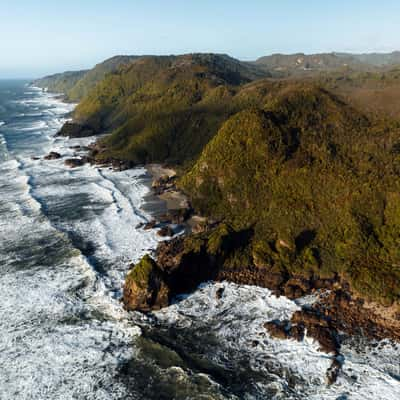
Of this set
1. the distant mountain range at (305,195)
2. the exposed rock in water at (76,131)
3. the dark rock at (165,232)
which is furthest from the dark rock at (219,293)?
the exposed rock in water at (76,131)

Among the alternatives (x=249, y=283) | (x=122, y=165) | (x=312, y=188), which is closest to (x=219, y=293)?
(x=249, y=283)

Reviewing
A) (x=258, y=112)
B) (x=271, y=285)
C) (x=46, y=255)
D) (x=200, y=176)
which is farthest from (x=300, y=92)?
(x=46, y=255)

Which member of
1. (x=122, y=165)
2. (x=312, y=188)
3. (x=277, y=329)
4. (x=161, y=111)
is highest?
(x=161, y=111)

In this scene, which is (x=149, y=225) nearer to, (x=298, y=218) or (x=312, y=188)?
(x=298, y=218)

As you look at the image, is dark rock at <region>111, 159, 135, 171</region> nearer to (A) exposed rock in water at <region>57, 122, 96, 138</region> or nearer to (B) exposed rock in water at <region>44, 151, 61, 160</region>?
(B) exposed rock in water at <region>44, 151, 61, 160</region>

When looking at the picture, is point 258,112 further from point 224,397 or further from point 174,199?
point 224,397

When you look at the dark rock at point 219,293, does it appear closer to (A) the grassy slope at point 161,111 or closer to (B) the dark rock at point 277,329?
(B) the dark rock at point 277,329
